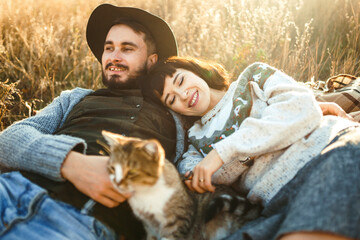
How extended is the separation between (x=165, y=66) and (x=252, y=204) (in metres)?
1.19

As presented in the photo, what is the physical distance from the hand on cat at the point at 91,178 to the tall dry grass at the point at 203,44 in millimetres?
1719

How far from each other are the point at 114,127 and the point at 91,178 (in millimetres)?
481

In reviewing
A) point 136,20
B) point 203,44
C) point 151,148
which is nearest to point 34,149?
point 151,148

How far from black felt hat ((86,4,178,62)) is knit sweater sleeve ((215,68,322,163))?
1180 millimetres

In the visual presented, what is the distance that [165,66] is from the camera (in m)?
2.13

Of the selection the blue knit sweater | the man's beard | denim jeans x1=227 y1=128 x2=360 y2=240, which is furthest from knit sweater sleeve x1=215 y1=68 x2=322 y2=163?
the man's beard

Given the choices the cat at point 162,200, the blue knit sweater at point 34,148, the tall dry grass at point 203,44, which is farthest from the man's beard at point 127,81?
the tall dry grass at point 203,44

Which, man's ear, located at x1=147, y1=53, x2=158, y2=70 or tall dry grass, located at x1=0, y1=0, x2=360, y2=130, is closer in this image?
man's ear, located at x1=147, y1=53, x2=158, y2=70

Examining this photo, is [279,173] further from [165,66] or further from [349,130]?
[165,66]

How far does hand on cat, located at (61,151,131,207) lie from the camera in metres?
1.42

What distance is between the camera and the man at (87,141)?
4.24 ft

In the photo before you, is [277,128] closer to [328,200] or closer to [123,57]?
[328,200]

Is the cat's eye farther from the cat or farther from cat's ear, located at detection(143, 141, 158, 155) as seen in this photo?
cat's ear, located at detection(143, 141, 158, 155)

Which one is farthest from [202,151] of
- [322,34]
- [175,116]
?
[322,34]
